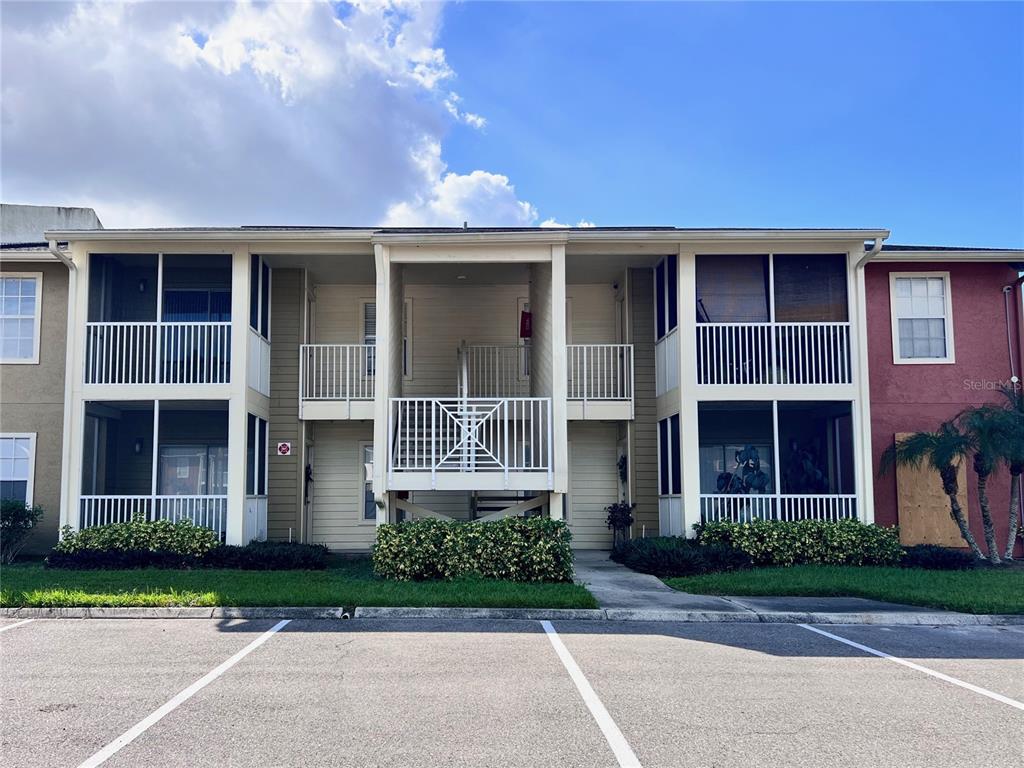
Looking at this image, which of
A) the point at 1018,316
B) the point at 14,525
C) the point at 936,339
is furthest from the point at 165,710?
the point at 1018,316

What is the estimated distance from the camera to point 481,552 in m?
12.0

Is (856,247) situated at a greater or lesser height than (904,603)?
greater

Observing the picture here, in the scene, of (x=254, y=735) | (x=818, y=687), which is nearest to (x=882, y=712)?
(x=818, y=687)

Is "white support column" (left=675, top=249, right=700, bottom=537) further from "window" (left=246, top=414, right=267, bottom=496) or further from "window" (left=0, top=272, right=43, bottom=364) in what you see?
"window" (left=0, top=272, right=43, bottom=364)

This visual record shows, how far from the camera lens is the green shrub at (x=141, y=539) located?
1321 cm

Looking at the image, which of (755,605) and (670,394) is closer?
(755,605)

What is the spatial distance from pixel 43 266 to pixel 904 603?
1529 cm

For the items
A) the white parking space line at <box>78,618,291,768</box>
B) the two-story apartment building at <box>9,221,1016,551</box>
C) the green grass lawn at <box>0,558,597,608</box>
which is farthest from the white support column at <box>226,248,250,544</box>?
the white parking space line at <box>78,618,291,768</box>

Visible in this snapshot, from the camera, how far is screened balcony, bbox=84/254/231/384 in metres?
14.4

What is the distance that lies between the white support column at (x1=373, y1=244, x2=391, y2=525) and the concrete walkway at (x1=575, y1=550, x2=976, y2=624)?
323 cm

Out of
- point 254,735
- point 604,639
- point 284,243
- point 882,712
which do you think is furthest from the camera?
point 284,243

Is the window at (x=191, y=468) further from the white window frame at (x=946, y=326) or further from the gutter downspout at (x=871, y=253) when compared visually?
the white window frame at (x=946, y=326)

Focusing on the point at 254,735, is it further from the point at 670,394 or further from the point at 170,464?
the point at 170,464

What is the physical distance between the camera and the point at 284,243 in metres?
14.3
